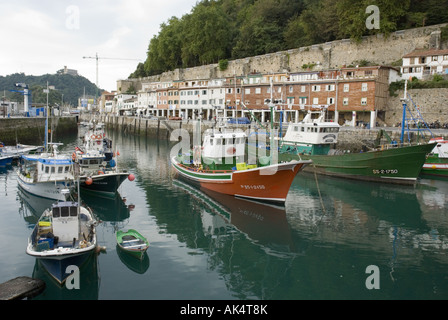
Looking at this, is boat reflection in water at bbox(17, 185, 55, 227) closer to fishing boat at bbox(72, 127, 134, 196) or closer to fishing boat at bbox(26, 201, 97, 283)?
fishing boat at bbox(72, 127, 134, 196)

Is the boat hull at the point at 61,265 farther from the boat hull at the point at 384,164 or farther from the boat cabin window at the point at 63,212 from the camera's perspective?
the boat hull at the point at 384,164

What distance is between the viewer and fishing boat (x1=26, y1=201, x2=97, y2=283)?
11.6 m

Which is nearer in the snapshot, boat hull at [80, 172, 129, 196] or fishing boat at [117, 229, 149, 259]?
fishing boat at [117, 229, 149, 259]

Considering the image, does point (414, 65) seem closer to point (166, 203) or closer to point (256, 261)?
point (166, 203)

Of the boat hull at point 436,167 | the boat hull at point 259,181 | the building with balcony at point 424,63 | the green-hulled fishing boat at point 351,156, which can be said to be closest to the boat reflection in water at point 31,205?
the boat hull at point 259,181

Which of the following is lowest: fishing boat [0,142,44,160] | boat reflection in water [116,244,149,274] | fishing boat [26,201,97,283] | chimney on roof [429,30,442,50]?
boat reflection in water [116,244,149,274]

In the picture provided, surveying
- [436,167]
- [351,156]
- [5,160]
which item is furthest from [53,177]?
[436,167]

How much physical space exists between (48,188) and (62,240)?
394 inches

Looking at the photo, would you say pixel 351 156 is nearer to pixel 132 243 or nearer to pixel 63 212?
pixel 132 243

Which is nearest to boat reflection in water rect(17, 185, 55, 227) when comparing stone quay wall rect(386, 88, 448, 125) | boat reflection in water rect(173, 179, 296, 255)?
boat reflection in water rect(173, 179, 296, 255)

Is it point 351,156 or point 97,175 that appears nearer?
point 97,175

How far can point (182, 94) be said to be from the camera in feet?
241

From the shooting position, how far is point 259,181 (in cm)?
2170

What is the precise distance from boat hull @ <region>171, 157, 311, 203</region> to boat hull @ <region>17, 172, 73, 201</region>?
920 centimetres
